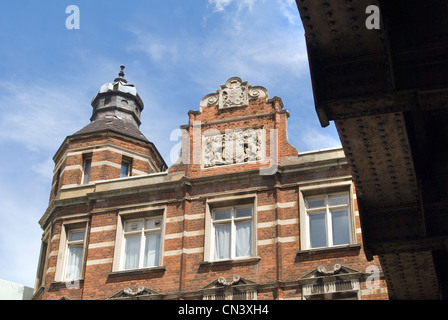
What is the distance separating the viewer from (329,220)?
71.4 feet

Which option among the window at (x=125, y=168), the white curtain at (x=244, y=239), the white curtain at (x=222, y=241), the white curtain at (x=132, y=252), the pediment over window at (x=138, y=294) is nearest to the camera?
the pediment over window at (x=138, y=294)

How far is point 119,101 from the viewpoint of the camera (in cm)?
3088

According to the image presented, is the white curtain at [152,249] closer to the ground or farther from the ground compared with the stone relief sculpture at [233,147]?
closer to the ground

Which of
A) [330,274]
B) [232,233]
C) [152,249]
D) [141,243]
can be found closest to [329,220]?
[330,274]

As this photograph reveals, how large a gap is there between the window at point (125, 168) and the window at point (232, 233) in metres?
5.47

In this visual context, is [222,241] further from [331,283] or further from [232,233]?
[331,283]

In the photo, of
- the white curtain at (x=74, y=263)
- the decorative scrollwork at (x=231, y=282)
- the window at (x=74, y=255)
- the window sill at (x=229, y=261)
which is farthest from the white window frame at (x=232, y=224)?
the white curtain at (x=74, y=263)

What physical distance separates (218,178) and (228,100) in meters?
3.10

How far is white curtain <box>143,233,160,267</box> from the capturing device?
2308 centimetres

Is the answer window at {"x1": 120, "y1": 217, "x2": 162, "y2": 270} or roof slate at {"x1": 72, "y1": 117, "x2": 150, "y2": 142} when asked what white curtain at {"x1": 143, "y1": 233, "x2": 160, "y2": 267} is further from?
roof slate at {"x1": 72, "y1": 117, "x2": 150, "y2": 142}

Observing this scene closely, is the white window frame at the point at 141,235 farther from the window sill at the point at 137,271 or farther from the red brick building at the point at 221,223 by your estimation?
the window sill at the point at 137,271

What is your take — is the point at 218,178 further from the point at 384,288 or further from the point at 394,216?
the point at 394,216

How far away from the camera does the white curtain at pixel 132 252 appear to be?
23.2 meters

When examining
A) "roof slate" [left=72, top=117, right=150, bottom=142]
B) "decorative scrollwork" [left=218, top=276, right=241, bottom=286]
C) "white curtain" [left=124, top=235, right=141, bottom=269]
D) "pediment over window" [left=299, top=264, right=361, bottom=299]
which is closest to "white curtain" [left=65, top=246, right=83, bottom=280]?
"white curtain" [left=124, top=235, right=141, bottom=269]
